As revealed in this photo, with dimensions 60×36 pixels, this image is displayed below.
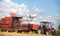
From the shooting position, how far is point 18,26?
2672mm

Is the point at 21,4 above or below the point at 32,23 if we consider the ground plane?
above

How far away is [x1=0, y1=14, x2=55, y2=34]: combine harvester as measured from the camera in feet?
8.50

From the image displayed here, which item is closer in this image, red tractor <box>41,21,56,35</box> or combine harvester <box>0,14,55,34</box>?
combine harvester <box>0,14,55,34</box>

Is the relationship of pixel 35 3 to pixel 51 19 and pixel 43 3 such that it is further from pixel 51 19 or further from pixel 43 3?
pixel 51 19

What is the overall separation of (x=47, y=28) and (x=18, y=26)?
44 cm

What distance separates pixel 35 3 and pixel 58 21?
1.50 feet

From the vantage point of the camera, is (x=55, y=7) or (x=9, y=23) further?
(x=55, y=7)

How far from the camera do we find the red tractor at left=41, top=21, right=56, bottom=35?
2773 millimetres

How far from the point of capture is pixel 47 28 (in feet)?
9.21

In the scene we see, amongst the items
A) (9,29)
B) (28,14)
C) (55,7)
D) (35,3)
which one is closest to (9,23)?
(9,29)

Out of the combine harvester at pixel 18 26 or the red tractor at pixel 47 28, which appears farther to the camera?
the red tractor at pixel 47 28

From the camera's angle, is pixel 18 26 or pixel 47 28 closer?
pixel 18 26

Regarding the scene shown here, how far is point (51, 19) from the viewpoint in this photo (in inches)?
111

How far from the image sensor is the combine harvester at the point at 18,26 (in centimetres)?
259
